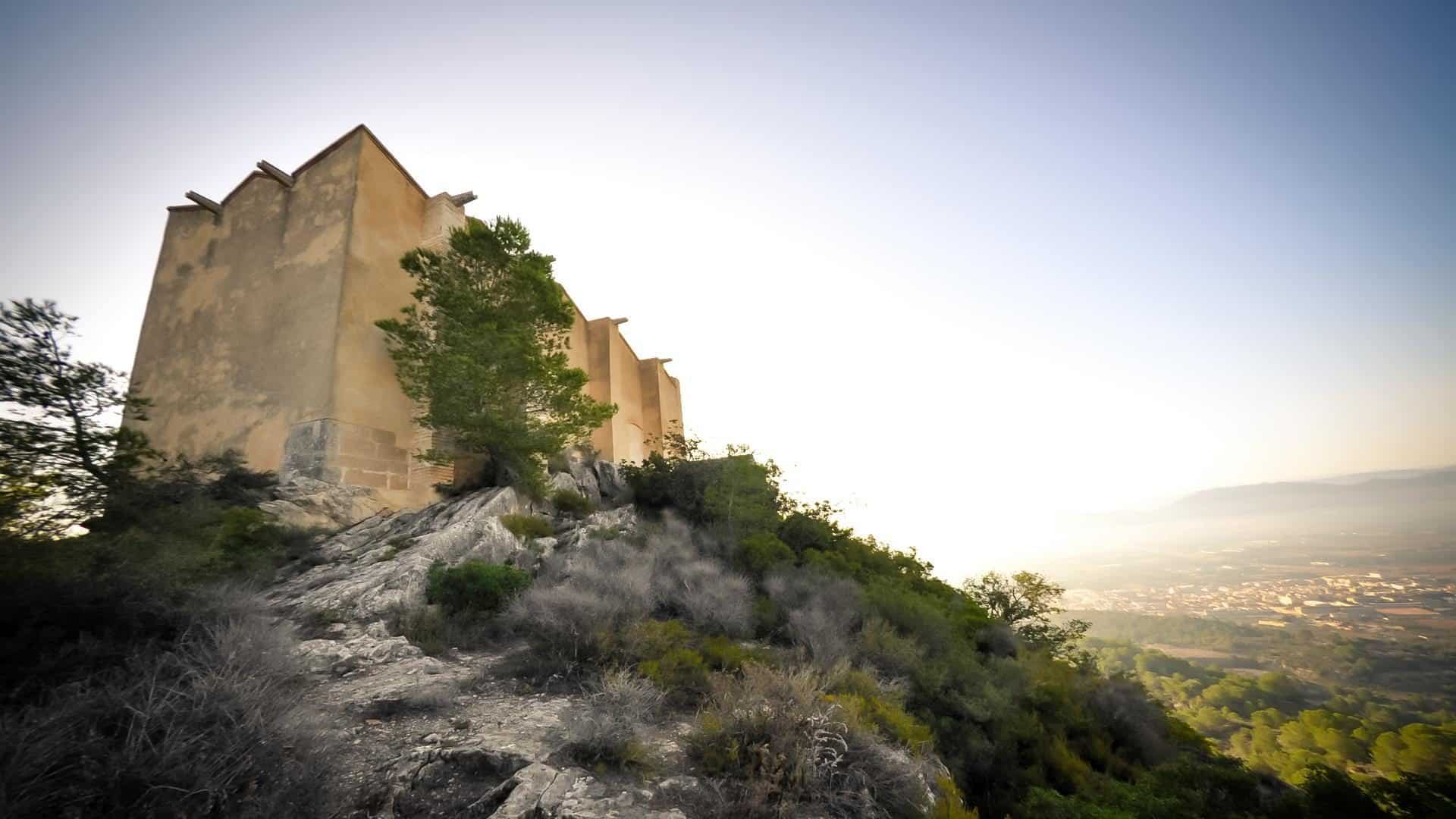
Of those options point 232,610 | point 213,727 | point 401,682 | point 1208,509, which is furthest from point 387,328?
point 1208,509

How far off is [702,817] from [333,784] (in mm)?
2325

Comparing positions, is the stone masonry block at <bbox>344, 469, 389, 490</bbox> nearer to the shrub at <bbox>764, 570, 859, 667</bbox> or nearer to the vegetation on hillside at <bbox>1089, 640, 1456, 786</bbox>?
the shrub at <bbox>764, 570, 859, 667</bbox>

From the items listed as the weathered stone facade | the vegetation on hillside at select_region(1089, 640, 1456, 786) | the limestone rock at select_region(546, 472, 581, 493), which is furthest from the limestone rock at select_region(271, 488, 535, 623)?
the vegetation on hillside at select_region(1089, 640, 1456, 786)

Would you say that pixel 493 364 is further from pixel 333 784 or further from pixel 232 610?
pixel 333 784

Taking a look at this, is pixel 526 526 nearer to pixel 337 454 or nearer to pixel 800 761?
pixel 337 454

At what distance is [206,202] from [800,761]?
65.7ft

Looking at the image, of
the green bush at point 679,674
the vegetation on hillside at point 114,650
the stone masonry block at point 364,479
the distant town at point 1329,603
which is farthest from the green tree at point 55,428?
the distant town at point 1329,603

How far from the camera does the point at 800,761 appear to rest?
3523mm

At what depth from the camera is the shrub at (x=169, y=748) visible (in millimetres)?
2223

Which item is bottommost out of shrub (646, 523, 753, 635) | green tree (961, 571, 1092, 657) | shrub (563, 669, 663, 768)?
green tree (961, 571, 1092, 657)

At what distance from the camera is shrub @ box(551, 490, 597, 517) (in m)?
12.2

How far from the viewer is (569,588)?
641cm

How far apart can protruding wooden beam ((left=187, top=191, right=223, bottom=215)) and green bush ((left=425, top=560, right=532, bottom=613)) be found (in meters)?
14.2

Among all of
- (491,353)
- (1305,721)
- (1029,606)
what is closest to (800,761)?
(491,353)
